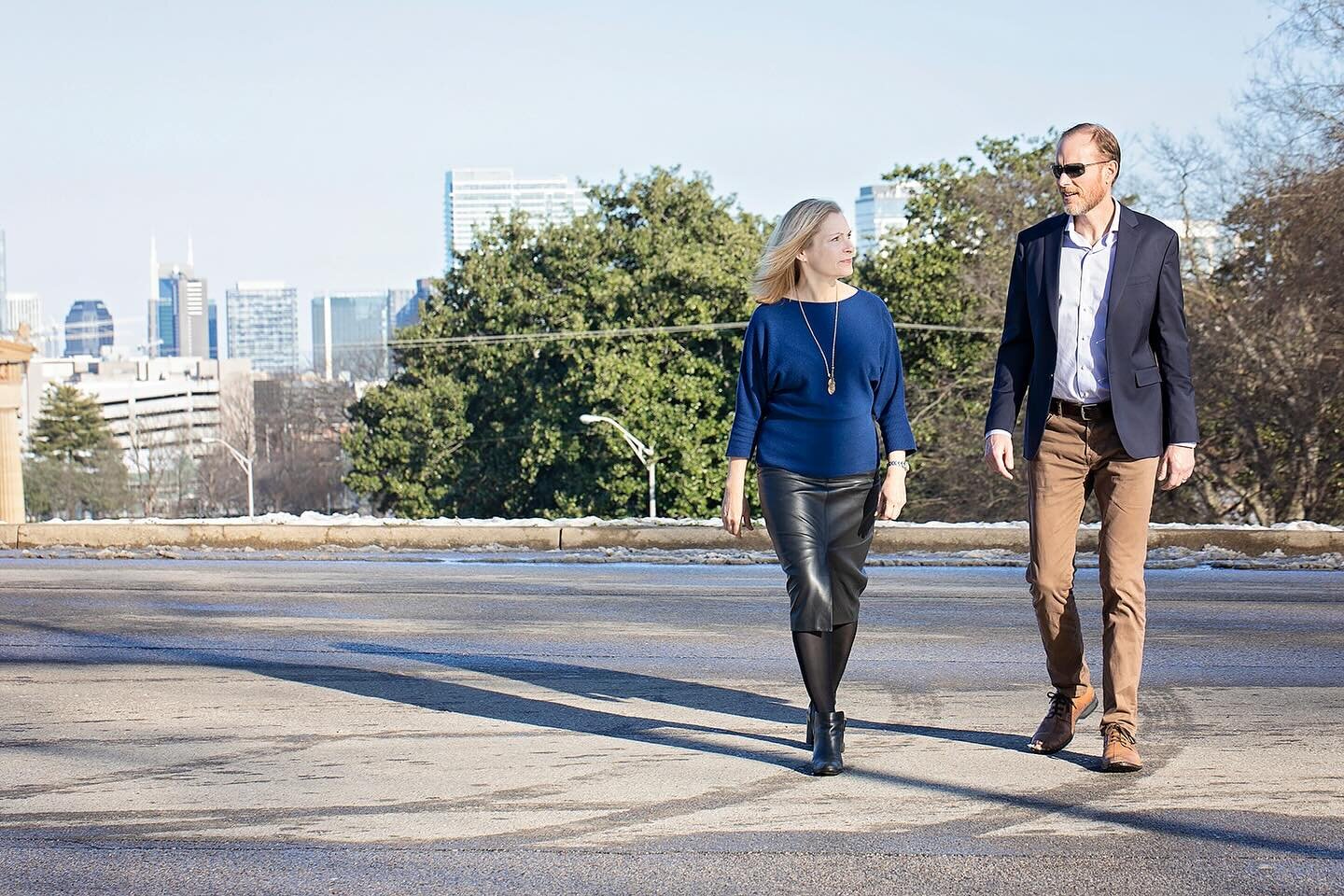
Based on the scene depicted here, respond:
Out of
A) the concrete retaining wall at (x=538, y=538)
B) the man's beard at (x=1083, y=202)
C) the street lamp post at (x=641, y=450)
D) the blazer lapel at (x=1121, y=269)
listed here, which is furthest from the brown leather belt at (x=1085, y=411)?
the street lamp post at (x=641, y=450)

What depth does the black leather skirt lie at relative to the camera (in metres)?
5.38

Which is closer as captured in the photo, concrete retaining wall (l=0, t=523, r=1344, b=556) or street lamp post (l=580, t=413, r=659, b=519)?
concrete retaining wall (l=0, t=523, r=1344, b=556)

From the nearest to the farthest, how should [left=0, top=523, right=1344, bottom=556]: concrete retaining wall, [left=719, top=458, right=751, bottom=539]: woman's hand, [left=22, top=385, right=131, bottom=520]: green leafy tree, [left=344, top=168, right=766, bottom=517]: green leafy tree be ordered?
[left=719, top=458, right=751, bottom=539]: woman's hand < [left=0, top=523, right=1344, bottom=556]: concrete retaining wall < [left=344, top=168, right=766, bottom=517]: green leafy tree < [left=22, top=385, right=131, bottom=520]: green leafy tree

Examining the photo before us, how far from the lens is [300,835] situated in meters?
4.50

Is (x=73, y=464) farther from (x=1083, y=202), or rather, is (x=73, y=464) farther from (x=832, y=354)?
(x=1083, y=202)

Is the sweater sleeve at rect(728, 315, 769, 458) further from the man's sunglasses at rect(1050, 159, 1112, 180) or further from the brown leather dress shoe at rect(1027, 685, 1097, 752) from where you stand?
the brown leather dress shoe at rect(1027, 685, 1097, 752)

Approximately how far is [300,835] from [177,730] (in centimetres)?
176

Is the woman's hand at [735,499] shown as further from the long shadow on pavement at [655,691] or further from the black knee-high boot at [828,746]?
the long shadow on pavement at [655,691]

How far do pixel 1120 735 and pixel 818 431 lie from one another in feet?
4.53

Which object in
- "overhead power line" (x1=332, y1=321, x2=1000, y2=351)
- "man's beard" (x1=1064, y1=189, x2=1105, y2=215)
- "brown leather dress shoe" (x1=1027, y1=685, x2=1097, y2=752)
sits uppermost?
"overhead power line" (x1=332, y1=321, x2=1000, y2=351)

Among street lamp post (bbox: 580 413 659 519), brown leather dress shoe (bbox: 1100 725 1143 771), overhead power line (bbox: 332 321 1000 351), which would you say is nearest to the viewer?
brown leather dress shoe (bbox: 1100 725 1143 771)

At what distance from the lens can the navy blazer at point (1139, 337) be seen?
5.23 m

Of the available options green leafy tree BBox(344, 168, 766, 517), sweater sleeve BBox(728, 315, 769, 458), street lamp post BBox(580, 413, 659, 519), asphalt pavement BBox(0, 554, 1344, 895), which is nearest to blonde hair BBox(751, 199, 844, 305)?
sweater sleeve BBox(728, 315, 769, 458)

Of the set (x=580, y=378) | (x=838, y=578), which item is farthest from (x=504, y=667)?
(x=580, y=378)
